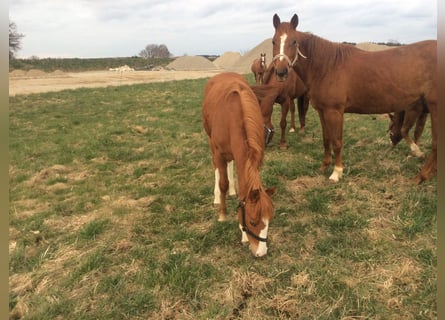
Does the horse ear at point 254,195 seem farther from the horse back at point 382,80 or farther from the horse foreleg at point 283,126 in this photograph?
the horse foreleg at point 283,126

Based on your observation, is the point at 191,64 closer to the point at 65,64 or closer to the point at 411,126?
the point at 65,64

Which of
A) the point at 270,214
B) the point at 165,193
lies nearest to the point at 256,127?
the point at 270,214

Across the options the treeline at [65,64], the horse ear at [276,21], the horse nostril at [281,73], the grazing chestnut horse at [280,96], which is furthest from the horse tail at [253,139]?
the treeline at [65,64]

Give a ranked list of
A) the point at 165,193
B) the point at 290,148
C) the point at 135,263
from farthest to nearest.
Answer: the point at 290,148 < the point at 165,193 < the point at 135,263

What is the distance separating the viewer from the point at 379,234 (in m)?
3.88

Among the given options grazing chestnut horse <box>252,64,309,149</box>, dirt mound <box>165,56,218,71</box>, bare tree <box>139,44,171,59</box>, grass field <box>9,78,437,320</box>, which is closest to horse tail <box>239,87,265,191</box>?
grass field <box>9,78,437,320</box>

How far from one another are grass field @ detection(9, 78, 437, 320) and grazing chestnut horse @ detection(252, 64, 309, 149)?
69cm

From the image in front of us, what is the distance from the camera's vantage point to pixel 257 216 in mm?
3129

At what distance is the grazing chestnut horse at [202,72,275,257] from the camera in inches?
124

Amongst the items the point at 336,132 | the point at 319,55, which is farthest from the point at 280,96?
the point at 336,132

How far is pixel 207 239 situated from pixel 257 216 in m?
1.15

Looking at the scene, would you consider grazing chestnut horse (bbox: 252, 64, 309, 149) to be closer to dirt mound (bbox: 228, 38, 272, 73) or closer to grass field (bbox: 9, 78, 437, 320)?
grass field (bbox: 9, 78, 437, 320)

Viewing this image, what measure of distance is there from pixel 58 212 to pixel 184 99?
35.2ft

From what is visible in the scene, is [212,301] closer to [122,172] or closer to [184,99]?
[122,172]
